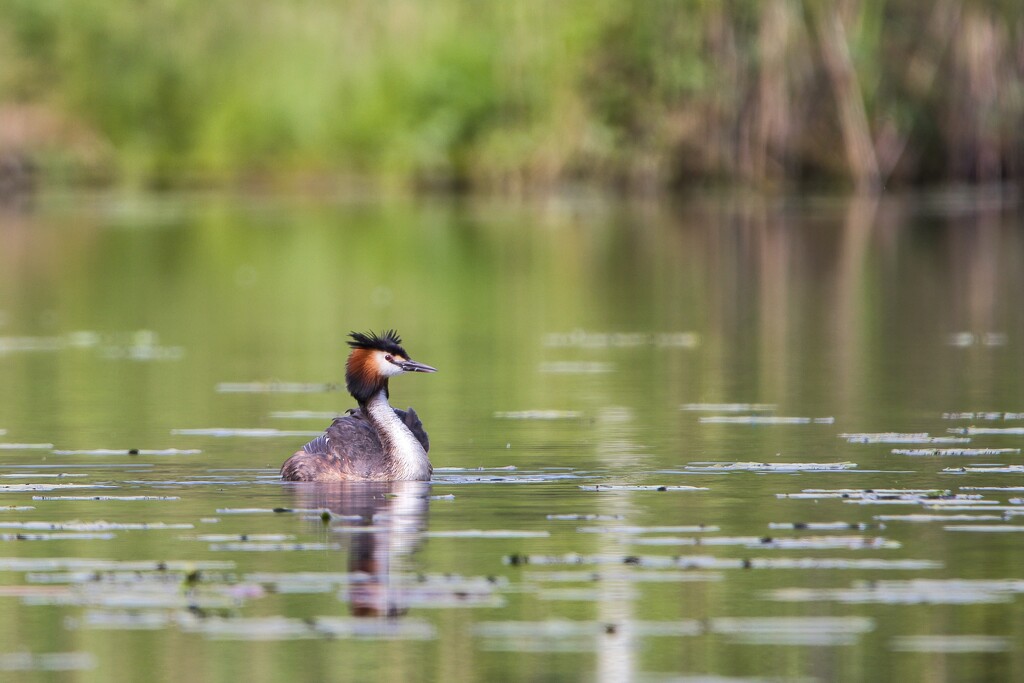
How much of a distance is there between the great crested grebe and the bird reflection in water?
2.6 inches

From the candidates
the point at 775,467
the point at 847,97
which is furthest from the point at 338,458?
the point at 847,97

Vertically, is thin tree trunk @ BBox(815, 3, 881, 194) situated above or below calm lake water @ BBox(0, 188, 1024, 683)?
above

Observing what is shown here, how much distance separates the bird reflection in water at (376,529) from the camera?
28.5 ft

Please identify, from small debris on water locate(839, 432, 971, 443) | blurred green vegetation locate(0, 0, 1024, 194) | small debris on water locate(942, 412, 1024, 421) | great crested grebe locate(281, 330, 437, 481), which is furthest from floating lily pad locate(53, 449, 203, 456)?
blurred green vegetation locate(0, 0, 1024, 194)

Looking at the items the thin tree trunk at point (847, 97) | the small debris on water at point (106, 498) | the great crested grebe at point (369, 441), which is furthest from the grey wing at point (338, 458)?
the thin tree trunk at point (847, 97)

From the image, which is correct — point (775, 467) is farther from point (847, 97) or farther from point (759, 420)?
point (847, 97)

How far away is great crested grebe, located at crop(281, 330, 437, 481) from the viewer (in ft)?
38.4

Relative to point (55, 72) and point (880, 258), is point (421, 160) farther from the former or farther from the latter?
point (880, 258)

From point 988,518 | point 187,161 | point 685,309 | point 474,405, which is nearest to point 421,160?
point 187,161

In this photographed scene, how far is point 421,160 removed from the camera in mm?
73062

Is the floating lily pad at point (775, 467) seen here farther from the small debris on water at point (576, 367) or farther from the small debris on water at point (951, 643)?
the small debris on water at point (576, 367)

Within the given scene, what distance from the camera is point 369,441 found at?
11.8 metres

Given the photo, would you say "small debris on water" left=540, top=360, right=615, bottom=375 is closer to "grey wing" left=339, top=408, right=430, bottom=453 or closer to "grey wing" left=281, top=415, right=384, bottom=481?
"grey wing" left=339, top=408, right=430, bottom=453

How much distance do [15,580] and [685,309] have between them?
16418mm
